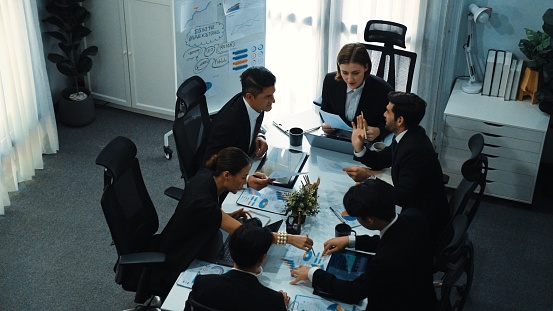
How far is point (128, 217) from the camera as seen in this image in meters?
3.54

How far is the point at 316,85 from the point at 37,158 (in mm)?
2387

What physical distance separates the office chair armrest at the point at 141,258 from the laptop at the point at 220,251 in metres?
0.21

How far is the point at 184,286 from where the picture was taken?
3102 mm

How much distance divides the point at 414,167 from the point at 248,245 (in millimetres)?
1221

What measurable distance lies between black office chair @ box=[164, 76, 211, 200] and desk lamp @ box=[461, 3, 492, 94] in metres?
2.14

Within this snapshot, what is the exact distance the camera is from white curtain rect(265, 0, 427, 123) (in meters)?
5.39

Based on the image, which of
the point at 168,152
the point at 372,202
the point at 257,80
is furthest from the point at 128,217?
the point at 168,152

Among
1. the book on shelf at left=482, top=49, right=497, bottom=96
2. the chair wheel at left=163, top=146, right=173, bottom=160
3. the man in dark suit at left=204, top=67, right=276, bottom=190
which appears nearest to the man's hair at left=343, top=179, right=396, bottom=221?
the man in dark suit at left=204, top=67, right=276, bottom=190

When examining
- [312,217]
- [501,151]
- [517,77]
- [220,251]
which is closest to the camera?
[220,251]

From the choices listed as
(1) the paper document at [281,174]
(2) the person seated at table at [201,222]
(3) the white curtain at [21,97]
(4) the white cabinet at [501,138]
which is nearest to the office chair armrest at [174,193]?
(2) the person seated at table at [201,222]

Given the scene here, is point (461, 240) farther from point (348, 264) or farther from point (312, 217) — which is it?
point (312, 217)

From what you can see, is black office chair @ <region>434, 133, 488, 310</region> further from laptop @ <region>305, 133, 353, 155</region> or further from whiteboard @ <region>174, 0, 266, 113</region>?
whiteboard @ <region>174, 0, 266, 113</region>

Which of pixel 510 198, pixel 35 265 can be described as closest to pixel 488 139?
pixel 510 198

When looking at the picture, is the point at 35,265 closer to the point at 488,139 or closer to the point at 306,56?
the point at 306,56
